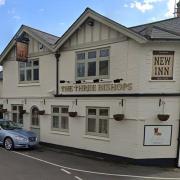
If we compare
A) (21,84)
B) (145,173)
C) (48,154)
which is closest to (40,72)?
(21,84)

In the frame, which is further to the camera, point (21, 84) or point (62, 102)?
point (21, 84)

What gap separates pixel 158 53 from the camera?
13922mm

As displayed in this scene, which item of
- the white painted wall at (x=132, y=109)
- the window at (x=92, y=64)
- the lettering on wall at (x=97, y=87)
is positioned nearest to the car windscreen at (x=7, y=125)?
the white painted wall at (x=132, y=109)

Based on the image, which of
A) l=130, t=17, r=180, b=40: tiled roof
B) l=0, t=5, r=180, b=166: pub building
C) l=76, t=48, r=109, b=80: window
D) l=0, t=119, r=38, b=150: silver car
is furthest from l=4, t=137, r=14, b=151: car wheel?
l=130, t=17, r=180, b=40: tiled roof

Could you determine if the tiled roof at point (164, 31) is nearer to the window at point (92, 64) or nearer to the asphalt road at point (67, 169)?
the window at point (92, 64)

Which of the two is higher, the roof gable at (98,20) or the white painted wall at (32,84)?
the roof gable at (98,20)

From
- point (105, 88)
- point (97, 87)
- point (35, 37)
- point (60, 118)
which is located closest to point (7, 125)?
point (60, 118)

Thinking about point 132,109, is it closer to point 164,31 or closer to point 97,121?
point 97,121

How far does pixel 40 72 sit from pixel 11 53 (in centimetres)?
349

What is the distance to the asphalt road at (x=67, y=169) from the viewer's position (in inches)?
432

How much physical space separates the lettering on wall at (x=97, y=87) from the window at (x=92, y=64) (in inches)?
19.4

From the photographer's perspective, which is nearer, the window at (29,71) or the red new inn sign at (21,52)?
the red new inn sign at (21,52)

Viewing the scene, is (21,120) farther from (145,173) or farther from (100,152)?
(145,173)

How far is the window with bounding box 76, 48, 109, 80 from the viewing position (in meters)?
15.4
